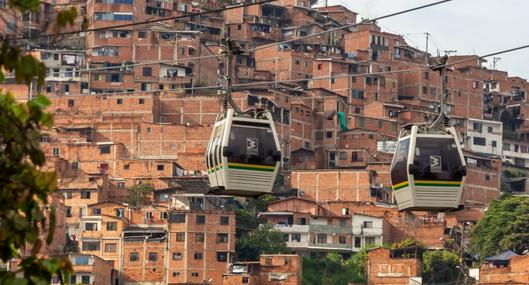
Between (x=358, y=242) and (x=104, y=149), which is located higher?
(x=104, y=149)

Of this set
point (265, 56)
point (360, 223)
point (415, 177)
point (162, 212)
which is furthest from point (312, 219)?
point (415, 177)

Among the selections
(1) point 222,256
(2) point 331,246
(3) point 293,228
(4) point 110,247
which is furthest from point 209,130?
(4) point 110,247

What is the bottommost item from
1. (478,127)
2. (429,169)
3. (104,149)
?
(104,149)

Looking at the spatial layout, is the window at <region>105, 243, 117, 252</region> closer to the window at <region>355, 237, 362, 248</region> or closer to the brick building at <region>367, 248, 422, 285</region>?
the brick building at <region>367, 248, 422, 285</region>

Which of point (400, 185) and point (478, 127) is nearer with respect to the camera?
point (400, 185)

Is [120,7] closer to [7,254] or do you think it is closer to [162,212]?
[162,212]

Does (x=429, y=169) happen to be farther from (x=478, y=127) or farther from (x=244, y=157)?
(x=478, y=127)

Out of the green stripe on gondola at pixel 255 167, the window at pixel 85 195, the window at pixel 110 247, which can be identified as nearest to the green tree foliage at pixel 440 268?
the window at pixel 110 247
